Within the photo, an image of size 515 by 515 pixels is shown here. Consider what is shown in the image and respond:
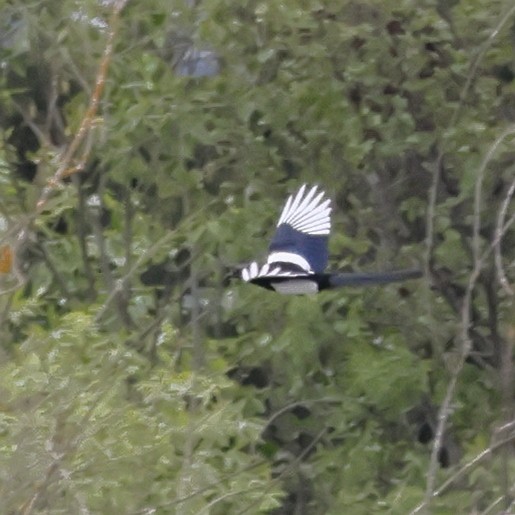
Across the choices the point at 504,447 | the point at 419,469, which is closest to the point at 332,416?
the point at 419,469

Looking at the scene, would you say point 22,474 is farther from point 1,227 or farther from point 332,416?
point 332,416

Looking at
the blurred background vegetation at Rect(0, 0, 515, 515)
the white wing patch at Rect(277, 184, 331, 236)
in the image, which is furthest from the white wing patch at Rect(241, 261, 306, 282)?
the blurred background vegetation at Rect(0, 0, 515, 515)

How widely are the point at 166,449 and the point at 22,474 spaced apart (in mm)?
870

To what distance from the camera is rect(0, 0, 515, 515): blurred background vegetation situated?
604cm

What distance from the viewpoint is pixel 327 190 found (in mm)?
6355

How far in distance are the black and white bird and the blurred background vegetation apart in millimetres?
758

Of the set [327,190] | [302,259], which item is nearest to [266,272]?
[302,259]

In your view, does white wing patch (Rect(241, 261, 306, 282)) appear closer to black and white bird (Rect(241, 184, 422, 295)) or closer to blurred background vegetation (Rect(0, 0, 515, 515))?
black and white bird (Rect(241, 184, 422, 295))

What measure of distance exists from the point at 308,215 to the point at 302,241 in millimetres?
178

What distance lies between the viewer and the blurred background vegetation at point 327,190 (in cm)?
604

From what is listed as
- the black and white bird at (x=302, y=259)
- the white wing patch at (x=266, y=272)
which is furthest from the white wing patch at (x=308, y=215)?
the white wing patch at (x=266, y=272)

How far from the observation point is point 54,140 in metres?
6.94

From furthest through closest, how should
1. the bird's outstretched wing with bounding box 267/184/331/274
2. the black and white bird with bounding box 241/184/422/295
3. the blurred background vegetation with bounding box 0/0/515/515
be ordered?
the blurred background vegetation with bounding box 0/0/515/515
the bird's outstretched wing with bounding box 267/184/331/274
the black and white bird with bounding box 241/184/422/295

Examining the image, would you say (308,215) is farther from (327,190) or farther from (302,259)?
(327,190)
